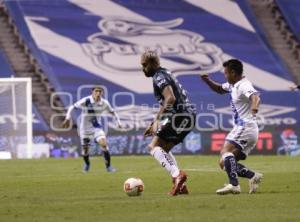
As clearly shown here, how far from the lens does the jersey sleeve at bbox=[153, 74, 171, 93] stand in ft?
43.5

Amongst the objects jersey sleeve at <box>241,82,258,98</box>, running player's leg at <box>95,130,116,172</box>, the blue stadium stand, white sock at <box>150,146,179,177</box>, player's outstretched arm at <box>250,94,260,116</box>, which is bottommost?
white sock at <box>150,146,179,177</box>

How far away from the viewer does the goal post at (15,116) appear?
31.1 m

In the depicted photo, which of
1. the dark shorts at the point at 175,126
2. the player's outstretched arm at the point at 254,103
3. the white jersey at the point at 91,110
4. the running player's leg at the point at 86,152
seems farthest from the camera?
the white jersey at the point at 91,110

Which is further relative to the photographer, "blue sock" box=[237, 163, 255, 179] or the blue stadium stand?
the blue stadium stand

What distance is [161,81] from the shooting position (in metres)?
13.3

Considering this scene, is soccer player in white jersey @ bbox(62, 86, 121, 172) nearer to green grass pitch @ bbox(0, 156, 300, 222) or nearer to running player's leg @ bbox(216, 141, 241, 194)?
green grass pitch @ bbox(0, 156, 300, 222)

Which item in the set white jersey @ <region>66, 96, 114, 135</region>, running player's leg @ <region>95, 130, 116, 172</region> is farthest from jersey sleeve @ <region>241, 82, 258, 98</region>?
white jersey @ <region>66, 96, 114, 135</region>

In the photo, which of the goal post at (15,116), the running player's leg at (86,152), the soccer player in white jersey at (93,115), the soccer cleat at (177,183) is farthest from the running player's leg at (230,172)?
the goal post at (15,116)

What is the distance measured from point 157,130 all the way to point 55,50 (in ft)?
87.3

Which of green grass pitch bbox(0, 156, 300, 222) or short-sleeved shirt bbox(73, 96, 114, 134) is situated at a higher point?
short-sleeved shirt bbox(73, 96, 114, 134)

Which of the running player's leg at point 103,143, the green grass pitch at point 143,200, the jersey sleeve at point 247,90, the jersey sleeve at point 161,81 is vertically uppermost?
the jersey sleeve at point 161,81

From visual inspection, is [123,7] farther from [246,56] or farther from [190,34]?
[246,56]

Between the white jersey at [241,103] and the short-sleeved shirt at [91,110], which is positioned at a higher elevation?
the short-sleeved shirt at [91,110]

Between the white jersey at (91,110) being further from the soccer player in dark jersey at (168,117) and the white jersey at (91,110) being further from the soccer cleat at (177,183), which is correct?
the soccer cleat at (177,183)
